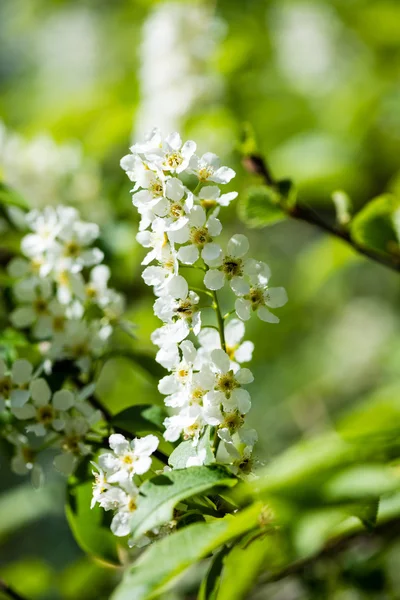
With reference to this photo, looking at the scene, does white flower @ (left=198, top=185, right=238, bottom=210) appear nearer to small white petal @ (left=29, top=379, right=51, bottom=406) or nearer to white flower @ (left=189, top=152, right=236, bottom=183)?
white flower @ (left=189, top=152, right=236, bottom=183)

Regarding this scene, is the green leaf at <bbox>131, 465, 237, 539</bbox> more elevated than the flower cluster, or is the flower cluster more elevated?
the green leaf at <bbox>131, 465, 237, 539</bbox>

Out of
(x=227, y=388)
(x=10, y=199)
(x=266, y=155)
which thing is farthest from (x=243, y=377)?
(x=266, y=155)

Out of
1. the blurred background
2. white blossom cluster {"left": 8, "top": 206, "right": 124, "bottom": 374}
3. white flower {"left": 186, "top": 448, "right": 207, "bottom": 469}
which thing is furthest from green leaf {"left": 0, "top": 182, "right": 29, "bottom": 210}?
white flower {"left": 186, "top": 448, "right": 207, "bottom": 469}

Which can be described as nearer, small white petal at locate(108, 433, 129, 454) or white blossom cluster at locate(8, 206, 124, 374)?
small white petal at locate(108, 433, 129, 454)

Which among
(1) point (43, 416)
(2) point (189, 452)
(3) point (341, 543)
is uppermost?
(2) point (189, 452)

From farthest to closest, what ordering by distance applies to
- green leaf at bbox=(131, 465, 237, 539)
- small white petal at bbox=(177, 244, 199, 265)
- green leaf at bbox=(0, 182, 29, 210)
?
1. green leaf at bbox=(0, 182, 29, 210)
2. small white petal at bbox=(177, 244, 199, 265)
3. green leaf at bbox=(131, 465, 237, 539)

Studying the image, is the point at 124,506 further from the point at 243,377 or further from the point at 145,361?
the point at 145,361

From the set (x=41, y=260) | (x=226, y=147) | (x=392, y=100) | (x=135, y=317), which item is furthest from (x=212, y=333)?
(x=392, y=100)

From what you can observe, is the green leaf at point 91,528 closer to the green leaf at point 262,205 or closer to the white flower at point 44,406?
the white flower at point 44,406
